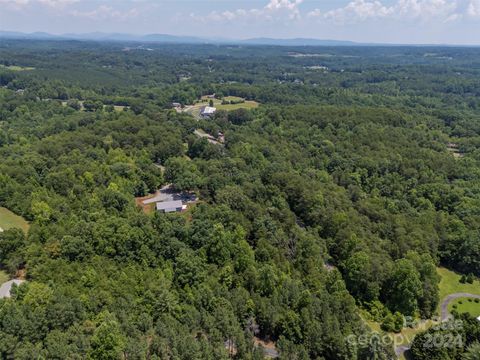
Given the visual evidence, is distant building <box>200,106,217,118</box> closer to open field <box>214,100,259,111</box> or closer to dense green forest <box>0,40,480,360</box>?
open field <box>214,100,259,111</box>

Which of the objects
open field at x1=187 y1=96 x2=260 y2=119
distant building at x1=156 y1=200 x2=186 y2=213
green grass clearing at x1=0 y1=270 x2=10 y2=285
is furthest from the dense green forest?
open field at x1=187 y1=96 x2=260 y2=119

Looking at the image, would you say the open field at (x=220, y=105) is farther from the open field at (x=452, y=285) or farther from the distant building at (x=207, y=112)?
the open field at (x=452, y=285)

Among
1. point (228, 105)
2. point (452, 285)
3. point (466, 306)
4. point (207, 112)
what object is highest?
point (207, 112)

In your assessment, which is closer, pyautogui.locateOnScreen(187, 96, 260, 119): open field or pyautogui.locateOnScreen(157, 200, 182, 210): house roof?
pyautogui.locateOnScreen(157, 200, 182, 210): house roof

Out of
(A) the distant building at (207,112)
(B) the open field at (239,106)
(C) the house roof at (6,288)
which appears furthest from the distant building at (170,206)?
(B) the open field at (239,106)

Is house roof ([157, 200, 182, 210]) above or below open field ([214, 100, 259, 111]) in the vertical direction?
below

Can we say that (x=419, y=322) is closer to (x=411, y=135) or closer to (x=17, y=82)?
(x=411, y=135)

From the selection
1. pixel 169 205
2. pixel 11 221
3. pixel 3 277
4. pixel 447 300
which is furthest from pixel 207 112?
pixel 3 277

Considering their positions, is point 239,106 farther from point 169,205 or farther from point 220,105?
point 169,205
